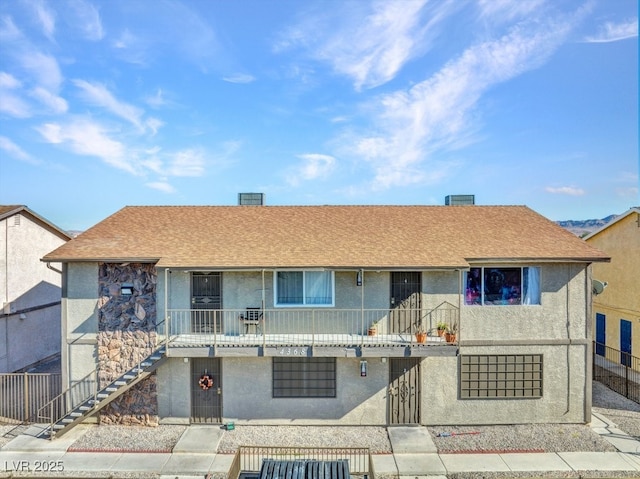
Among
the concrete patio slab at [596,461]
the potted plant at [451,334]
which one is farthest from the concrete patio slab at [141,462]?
the concrete patio slab at [596,461]

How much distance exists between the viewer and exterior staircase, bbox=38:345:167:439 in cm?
1117

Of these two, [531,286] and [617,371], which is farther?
[617,371]

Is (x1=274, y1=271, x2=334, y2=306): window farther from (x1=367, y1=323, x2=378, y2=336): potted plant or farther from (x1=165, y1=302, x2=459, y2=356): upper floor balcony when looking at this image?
(x1=367, y1=323, x2=378, y2=336): potted plant

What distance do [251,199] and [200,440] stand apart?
943 centimetres

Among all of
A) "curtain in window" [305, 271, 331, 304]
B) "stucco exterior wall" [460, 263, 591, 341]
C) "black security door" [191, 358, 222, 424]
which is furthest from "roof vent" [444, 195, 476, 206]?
"black security door" [191, 358, 222, 424]

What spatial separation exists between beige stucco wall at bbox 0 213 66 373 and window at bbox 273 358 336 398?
12259 mm

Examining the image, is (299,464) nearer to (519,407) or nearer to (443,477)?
(443,477)

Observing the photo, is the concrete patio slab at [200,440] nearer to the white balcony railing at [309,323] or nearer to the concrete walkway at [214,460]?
the concrete walkway at [214,460]

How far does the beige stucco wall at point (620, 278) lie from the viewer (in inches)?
659

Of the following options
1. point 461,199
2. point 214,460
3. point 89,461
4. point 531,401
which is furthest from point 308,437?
point 461,199

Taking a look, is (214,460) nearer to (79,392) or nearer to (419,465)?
(79,392)

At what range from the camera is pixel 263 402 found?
12.2 meters

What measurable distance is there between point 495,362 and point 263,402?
7.65 meters

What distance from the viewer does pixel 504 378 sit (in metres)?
12.3
